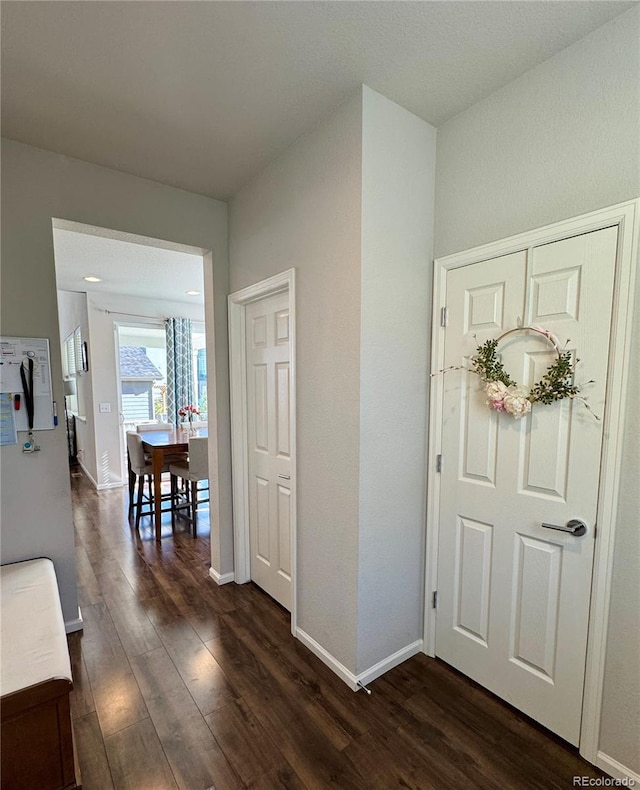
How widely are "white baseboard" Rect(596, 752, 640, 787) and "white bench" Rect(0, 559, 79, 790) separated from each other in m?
1.95

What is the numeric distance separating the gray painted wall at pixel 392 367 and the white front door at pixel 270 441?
614mm

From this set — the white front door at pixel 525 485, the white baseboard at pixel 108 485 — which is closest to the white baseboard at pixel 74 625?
the white front door at pixel 525 485

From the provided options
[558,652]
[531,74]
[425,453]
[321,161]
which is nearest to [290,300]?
[321,161]

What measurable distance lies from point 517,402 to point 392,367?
569 mm

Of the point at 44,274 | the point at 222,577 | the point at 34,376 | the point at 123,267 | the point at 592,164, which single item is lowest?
the point at 222,577

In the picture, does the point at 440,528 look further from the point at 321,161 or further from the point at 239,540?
the point at 321,161

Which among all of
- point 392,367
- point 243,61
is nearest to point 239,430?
point 392,367

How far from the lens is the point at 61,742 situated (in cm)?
129

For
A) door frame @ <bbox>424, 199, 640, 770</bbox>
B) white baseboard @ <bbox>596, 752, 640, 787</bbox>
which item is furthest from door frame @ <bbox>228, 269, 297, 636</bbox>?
white baseboard @ <bbox>596, 752, 640, 787</bbox>

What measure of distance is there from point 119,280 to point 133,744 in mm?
4534

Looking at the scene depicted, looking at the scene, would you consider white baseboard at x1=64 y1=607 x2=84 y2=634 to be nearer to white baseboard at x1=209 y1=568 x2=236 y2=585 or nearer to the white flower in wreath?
white baseboard at x1=209 y1=568 x2=236 y2=585

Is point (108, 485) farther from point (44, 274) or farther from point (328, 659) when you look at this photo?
point (328, 659)

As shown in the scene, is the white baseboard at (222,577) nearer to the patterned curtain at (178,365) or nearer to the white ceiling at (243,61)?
the white ceiling at (243,61)

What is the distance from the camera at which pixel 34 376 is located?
2.07m
